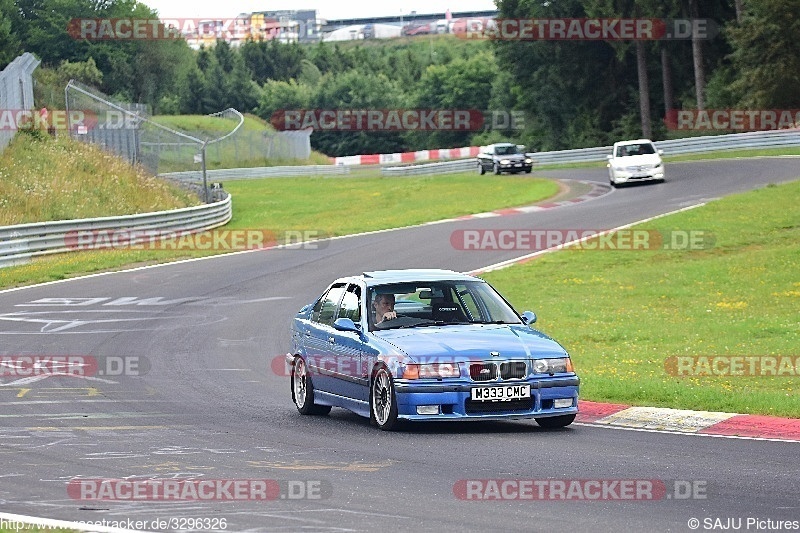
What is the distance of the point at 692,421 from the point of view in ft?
38.4

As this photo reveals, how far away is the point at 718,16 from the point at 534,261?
4870cm

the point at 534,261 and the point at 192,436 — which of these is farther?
the point at 534,261

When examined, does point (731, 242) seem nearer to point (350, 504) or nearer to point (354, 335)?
point (354, 335)

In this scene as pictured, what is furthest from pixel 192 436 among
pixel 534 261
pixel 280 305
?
pixel 534 261

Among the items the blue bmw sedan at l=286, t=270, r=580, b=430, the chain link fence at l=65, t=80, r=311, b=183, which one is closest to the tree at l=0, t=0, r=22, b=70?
the chain link fence at l=65, t=80, r=311, b=183

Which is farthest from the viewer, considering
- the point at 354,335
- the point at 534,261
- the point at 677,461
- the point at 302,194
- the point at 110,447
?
the point at 302,194

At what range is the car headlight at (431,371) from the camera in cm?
1129

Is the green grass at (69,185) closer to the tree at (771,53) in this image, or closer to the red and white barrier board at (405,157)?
the tree at (771,53)

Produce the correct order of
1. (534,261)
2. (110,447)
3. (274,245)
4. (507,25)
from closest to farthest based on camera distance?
(110,447)
(534,261)
(274,245)
(507,25)

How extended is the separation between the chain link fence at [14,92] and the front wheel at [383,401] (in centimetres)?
2874

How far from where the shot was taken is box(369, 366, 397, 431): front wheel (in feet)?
37.6

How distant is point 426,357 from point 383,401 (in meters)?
0.66

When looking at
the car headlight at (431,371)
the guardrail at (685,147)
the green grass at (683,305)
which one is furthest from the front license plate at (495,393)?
the guardrail at (685,147)

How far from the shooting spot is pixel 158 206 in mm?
40438
